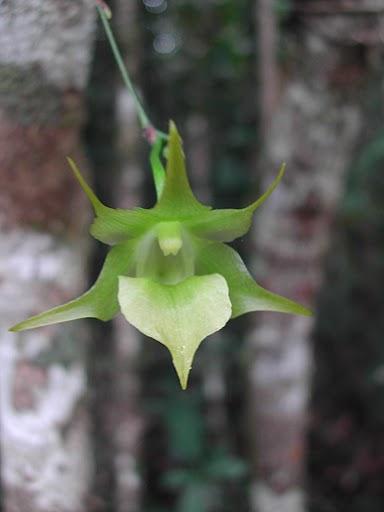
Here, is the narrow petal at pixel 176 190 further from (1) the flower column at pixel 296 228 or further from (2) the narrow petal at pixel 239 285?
(1) the flower column at pixel 296 228

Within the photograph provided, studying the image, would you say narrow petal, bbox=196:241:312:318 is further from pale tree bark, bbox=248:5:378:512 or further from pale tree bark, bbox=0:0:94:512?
pale tree bark, bbox=248:5:378:512

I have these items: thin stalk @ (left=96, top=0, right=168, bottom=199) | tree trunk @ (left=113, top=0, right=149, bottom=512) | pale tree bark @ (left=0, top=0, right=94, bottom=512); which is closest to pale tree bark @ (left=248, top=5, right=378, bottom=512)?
tree trunk @ (left=113, top=0, right=149, bottom=512)

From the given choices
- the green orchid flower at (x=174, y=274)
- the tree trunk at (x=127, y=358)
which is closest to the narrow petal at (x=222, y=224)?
the green orchid flower at (x=174, y=274)

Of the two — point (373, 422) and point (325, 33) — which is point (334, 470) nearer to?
point (373, 422)

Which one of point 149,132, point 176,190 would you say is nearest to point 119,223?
point 176,190

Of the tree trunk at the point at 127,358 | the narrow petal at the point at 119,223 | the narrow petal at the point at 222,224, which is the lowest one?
the tree trunk at the point at 127,358

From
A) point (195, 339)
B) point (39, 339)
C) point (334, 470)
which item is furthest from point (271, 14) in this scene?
point (334, 470)
